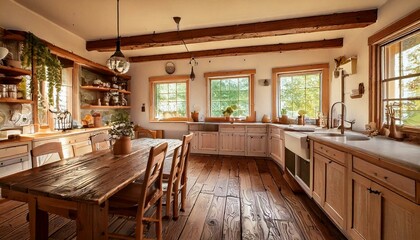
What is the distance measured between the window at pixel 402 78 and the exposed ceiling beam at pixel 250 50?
140cm

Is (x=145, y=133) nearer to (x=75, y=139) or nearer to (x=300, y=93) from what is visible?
(x=75, y=139)

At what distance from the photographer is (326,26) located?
2.82m

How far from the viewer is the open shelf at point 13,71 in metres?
2.40

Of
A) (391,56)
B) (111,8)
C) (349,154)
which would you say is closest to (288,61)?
(391,56)

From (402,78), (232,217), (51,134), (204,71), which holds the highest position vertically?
(204,71)

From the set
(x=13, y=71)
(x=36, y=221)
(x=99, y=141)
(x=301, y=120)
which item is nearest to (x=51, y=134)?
(x=13, y=71)

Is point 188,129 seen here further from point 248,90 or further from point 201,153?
point 248,90

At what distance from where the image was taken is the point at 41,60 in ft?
9.46

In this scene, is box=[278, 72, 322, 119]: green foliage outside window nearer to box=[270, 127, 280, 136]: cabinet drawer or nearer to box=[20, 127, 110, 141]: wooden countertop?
box=[270, 127, 280, 136]: cabinet drawer

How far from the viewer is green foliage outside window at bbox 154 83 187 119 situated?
17.3 ft

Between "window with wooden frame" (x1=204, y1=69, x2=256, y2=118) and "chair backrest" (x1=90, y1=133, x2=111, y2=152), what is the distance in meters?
3.00

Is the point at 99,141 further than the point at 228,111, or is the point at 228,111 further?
the point at 228,111

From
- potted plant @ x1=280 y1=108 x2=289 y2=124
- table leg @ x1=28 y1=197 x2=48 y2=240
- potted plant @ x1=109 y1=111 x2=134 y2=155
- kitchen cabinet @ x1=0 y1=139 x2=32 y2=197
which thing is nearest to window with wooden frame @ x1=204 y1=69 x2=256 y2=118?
potted plant @ x1=280 y1=108 x2=289 y2=124

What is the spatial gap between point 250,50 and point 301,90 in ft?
5.01
